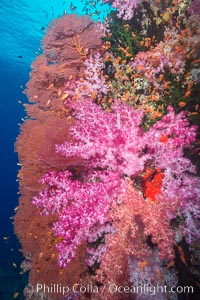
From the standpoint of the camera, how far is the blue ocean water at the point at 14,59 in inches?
641

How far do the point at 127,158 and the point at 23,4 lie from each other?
20853 mm

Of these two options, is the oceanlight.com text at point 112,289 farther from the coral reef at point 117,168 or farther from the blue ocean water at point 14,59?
the blue ocean water at point 14,59

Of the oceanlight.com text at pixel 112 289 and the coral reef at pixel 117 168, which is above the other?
the coral reef at pixel 117 168

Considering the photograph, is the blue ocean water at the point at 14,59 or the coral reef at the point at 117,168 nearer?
the coral reef at the point at 117,168

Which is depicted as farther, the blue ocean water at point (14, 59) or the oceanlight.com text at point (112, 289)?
the blue ocean water at point (14, 59)

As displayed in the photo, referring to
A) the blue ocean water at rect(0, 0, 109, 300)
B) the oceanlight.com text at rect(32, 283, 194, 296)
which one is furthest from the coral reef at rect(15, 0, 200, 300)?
the blue ocean water at rect(0, 0, 109, 300)

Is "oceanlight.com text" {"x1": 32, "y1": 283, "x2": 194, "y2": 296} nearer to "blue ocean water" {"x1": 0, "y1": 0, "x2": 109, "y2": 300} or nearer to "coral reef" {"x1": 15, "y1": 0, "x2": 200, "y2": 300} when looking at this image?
"coral reef" {"x1": 15, "y1": 0, "x2": 200, "y2": 300}

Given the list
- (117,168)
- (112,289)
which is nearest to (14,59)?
(117,168)

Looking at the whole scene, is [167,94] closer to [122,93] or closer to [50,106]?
[122,93]

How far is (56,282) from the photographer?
157 inches

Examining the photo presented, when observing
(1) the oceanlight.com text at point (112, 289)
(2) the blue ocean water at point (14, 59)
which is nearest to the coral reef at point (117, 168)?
(1) the oceanlight.com text at point (112, 289)

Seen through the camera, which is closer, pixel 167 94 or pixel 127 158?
pixel 127 158

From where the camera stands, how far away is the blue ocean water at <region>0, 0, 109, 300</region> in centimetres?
1627

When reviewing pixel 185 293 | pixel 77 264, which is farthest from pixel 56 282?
pixel 185 293
